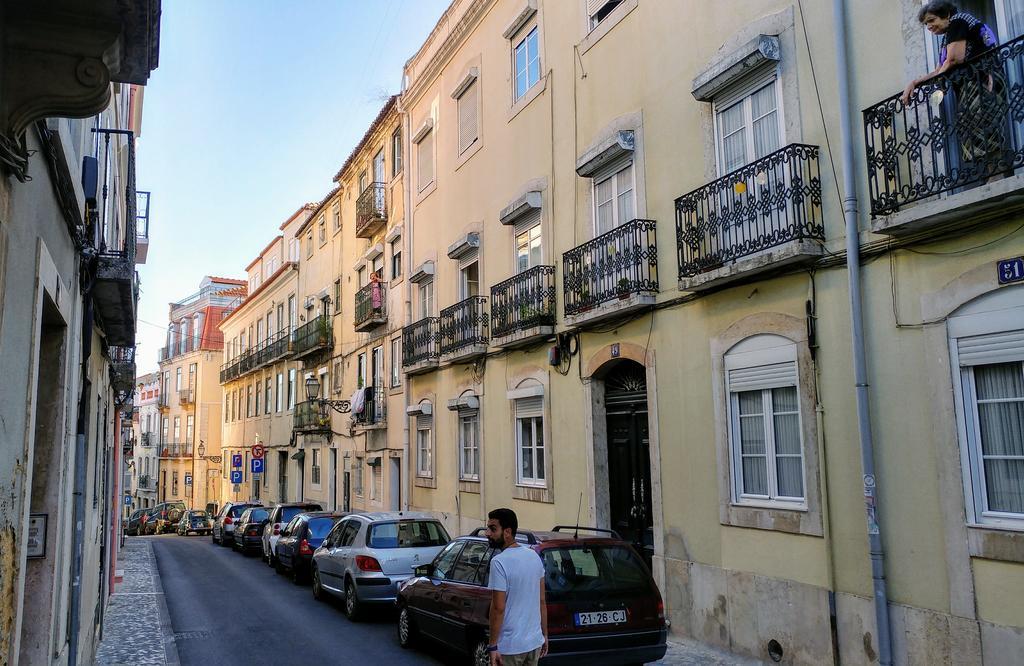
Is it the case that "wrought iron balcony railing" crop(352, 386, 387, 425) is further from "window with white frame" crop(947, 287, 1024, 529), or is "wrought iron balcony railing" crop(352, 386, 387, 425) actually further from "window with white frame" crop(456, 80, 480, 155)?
"window with white frame" crop(947, 287, 1024, 529)

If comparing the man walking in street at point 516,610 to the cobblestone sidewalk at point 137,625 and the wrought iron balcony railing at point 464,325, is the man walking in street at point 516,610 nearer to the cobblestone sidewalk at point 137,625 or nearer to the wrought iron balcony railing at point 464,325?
the cobblestone sidewalk at point 137,625

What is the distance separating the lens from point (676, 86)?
1148cm

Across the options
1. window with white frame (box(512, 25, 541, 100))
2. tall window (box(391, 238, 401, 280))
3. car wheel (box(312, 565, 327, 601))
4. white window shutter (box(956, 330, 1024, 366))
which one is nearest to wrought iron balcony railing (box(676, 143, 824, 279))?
→ white window shutter (box(956, 330, 1024, 366))

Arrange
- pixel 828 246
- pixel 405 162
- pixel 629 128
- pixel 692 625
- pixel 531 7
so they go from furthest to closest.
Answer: pixel 405 162 < pixel 531 7 < pixel 629 128 < pixel 692 625 < pixel 828 246

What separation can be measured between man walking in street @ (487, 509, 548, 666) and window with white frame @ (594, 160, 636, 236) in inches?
298

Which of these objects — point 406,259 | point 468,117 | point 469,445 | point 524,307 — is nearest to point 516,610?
point 524,307

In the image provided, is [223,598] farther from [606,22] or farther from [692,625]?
[606,22]

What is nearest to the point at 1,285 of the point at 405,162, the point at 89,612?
the point at 89,612

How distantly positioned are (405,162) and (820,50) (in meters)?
15.7

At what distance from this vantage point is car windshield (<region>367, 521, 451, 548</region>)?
13.2 metres

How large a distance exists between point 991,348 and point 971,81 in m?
2.33

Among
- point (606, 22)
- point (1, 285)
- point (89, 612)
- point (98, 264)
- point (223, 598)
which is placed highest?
point (606, 22)

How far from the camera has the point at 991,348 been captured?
7.19 meters

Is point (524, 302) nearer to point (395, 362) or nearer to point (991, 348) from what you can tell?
point (991, 348)
